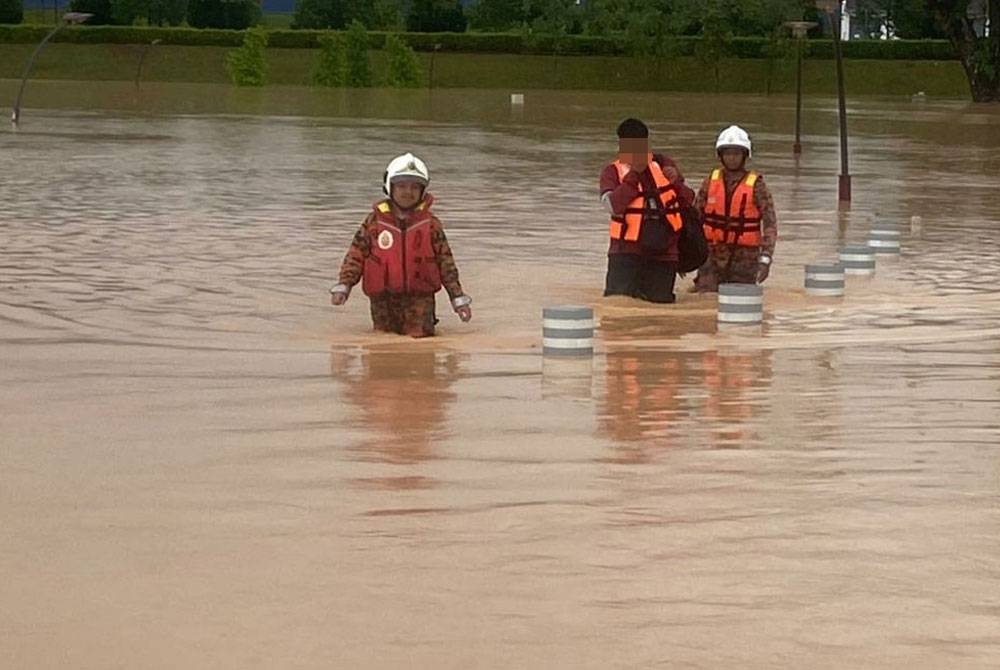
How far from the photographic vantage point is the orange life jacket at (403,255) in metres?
13.9

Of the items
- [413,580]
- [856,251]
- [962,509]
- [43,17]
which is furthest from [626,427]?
[43,17]

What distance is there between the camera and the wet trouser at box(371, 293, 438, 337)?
1413cm

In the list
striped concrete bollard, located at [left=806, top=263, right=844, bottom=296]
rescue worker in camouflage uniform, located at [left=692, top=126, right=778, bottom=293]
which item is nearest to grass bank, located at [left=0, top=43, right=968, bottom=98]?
striped concrete bollard, located at [left=806, top=263, right=844, bottom=296]

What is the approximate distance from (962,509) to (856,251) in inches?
371

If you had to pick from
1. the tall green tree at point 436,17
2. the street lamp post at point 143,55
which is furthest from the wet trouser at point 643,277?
the tall green tree at point 436,17

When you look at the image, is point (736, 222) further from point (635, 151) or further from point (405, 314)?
point (405, 314)

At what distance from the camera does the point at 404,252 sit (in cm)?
1395

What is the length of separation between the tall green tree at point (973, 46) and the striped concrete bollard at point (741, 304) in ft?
162

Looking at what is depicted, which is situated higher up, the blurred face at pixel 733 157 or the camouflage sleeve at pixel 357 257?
the blurred face at pixel 733 157

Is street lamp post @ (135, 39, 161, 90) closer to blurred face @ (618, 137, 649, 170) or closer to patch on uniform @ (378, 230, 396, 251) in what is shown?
blurred face @ (618, 137, 649, 170)

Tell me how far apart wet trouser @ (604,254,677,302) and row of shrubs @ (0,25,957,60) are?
57.3 m

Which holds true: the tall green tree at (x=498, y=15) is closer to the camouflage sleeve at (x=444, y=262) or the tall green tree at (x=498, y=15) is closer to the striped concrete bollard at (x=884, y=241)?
the striped concrete bollard at (x=884, y=241)

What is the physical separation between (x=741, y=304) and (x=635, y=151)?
139cm

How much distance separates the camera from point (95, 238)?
69.9 ft
